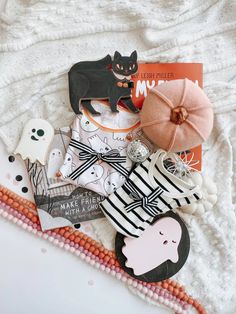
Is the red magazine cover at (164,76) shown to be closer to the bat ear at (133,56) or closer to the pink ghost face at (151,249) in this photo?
the bat ear at (133,56)

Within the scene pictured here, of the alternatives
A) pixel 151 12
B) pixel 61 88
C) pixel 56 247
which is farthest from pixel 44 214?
pixel 151 12

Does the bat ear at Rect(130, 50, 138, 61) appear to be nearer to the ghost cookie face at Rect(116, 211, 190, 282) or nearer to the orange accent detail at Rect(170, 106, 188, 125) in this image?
the orange accent detail at Rect(170, 106, 188, 125)

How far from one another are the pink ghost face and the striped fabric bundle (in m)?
0.02

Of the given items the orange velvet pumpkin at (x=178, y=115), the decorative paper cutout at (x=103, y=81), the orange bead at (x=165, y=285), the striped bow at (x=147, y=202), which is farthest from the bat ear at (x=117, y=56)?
the orange bead at (x=165, y=285)

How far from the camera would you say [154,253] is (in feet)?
2.44

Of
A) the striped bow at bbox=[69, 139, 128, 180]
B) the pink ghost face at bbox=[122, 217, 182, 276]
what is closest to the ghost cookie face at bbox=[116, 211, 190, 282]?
the pink ghost face at bbox=[122, 217, 182, 276]

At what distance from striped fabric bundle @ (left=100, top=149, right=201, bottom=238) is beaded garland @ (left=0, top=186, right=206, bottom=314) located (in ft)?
0.23

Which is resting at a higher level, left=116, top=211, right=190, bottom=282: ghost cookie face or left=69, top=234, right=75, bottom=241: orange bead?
left=69, top=234, right=75, bottom=241: orange bead

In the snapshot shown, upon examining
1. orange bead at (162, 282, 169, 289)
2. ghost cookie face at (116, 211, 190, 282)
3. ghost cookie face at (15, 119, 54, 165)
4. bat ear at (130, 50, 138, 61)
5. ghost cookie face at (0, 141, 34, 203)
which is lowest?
orange bead at (162, 282, 169, 289)

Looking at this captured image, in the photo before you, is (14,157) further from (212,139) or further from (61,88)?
(212,139)

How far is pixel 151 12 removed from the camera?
2.71 ft

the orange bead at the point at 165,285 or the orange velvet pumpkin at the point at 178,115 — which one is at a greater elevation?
the orange velvet pumpkin at the point at 178,115

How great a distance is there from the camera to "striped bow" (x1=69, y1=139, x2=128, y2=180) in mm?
737

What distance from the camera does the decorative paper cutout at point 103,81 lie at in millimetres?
761
